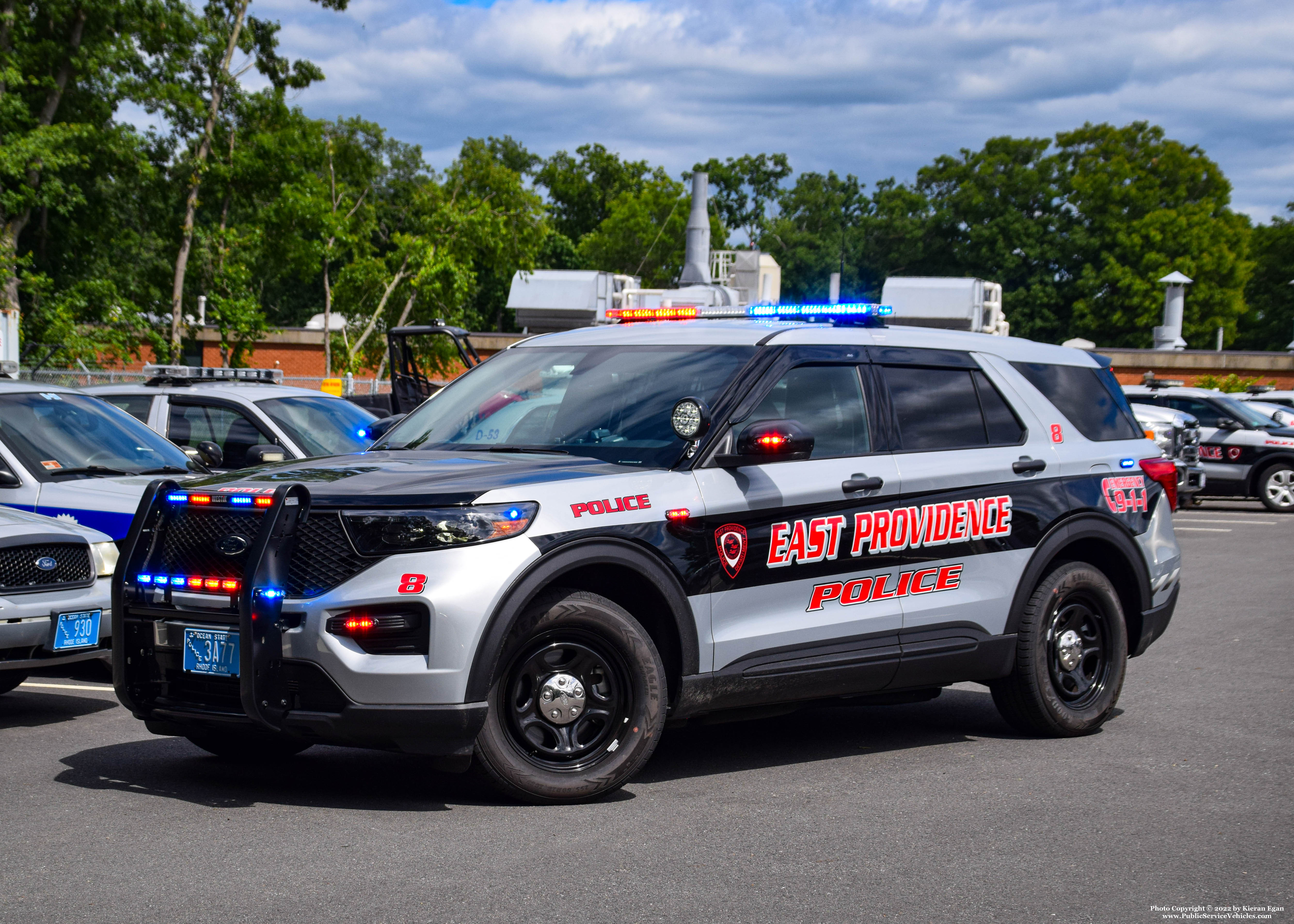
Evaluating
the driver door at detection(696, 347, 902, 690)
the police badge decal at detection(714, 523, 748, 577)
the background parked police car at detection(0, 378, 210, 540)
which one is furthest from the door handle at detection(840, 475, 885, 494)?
the background parked police car at detection(0, 378, 210, 540)

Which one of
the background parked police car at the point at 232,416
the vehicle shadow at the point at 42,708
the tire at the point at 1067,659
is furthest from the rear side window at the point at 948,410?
the background parked police car at the point at 232,416

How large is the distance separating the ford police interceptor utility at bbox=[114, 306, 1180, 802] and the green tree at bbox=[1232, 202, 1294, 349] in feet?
239

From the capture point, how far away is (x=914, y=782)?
5.98 metres

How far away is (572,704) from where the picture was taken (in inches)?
212

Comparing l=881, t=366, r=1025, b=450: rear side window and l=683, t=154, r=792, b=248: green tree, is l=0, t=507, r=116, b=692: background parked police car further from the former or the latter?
l=683, t=154, r=792, b=248: green tree

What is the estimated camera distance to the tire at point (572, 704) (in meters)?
5.22

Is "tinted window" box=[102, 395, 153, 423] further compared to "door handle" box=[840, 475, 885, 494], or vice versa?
"tinted window" box=[102, 395, 153, 423]

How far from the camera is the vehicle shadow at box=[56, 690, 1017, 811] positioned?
18.1 ft

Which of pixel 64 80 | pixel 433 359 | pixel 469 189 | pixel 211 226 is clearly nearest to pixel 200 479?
pixel 64 80

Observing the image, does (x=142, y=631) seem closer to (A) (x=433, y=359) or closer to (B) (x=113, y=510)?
(B) (x=113, y=510)

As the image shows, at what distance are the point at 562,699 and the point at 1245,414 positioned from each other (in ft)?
68.7

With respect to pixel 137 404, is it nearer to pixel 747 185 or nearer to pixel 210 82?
Answer: pixel 210 82

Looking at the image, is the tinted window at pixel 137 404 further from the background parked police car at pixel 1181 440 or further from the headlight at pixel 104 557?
Answer: the background parked police car at pixel 1181 440

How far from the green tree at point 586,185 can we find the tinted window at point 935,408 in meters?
80.7
